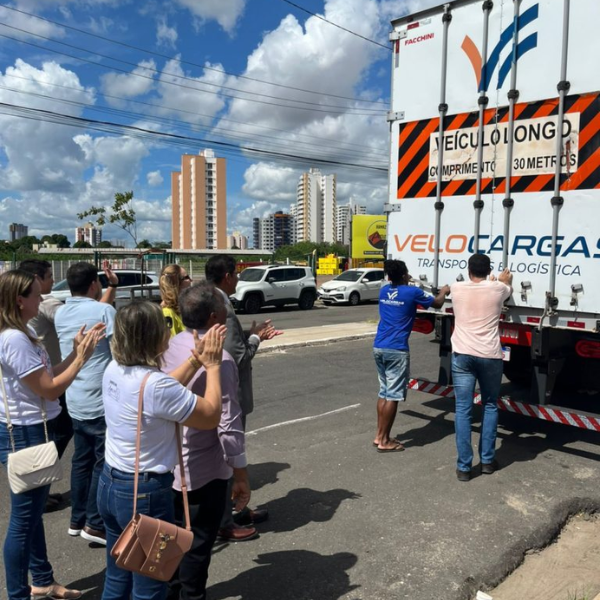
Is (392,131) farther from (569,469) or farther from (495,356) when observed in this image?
(569,469)

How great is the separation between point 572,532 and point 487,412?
4.00 ft

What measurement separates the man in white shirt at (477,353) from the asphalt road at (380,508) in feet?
1.03

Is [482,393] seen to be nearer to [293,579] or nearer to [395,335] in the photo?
[395,335]

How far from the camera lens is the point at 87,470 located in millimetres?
3822

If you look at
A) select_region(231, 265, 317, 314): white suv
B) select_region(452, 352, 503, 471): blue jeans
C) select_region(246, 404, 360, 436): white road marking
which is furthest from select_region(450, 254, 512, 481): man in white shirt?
select_region(231, 265, 317, 314): white suv

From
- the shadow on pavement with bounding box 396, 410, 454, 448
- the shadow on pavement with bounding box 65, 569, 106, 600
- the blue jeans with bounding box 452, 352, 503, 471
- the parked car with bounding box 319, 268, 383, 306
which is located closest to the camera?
the shadow on pavement with bounding box 65, 569, 106, 600

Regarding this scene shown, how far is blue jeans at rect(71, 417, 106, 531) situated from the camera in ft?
12.0

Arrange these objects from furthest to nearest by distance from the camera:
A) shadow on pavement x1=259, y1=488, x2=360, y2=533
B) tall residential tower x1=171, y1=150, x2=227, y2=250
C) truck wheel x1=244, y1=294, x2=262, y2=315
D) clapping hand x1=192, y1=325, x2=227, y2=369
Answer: tall residential tower x1=171, y1=150, x2=227, y2=250
truck wheel x1=244, y1=294, x2=262, y2=315
shadow on pavement x1=259, y1=488, x2=360, y2=533
clapping hand x1=192, y1=325, x2=227, y2=369

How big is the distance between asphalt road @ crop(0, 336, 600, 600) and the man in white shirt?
315 millimetres

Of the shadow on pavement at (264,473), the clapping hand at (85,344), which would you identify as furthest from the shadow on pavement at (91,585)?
the shadow on pavement at (264,473)

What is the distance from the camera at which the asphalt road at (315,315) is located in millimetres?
17688

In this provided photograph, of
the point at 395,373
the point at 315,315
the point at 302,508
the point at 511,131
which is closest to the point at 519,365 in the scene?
the point at 395,373

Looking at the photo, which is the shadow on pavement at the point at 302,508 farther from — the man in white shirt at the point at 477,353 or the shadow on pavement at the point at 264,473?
the man in white shirt at the point at 477,353

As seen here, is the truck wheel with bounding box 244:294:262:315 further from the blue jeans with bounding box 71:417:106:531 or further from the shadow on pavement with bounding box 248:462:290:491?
the blue jeans with bounding box 71:417:106:531
